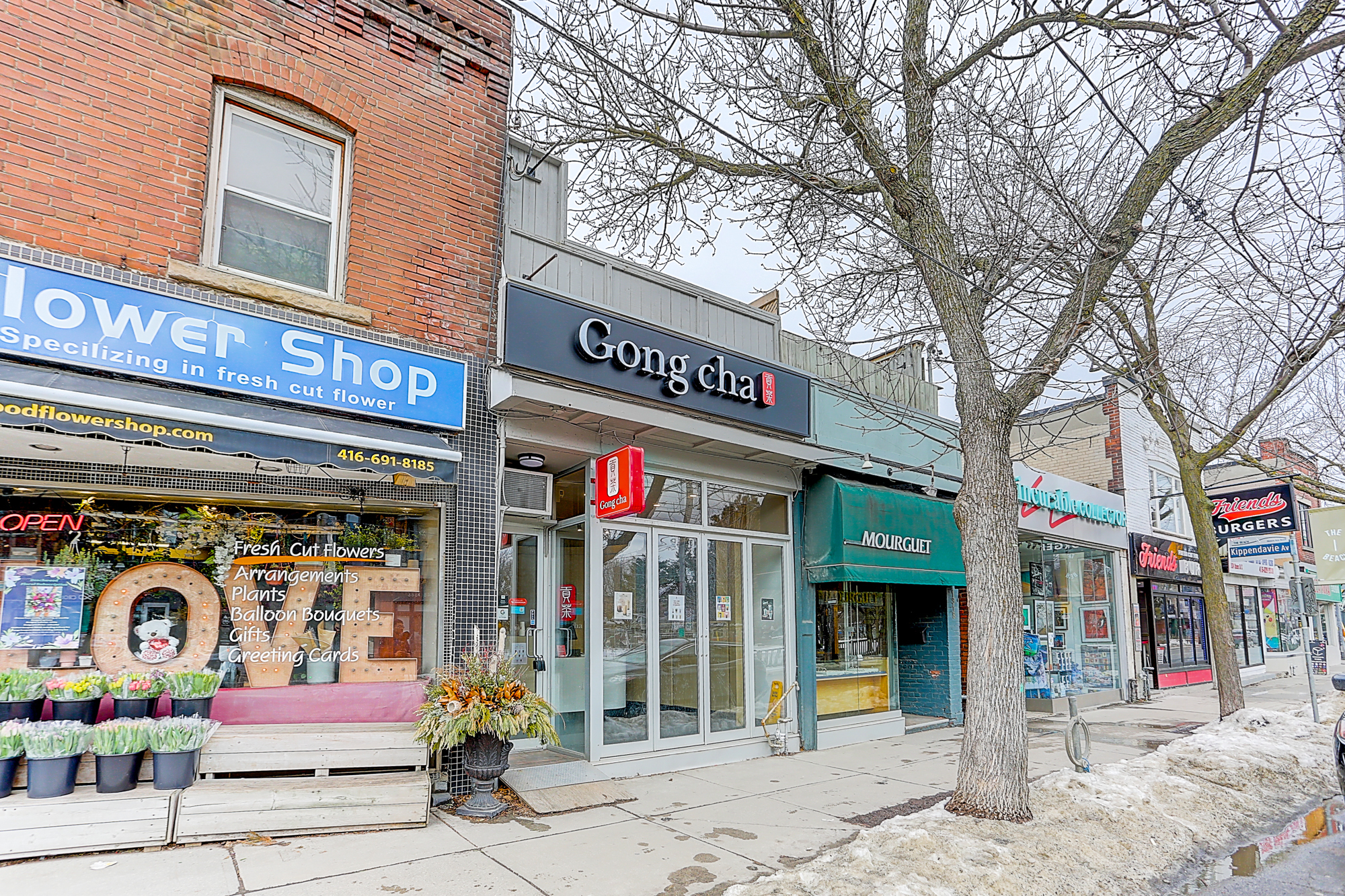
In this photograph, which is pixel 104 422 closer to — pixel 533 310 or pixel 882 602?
pixel 533 310

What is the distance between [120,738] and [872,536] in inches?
313

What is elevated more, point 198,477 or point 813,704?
point 198,477

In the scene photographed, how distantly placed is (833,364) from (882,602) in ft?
12.1

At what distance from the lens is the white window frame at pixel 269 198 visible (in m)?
6.22

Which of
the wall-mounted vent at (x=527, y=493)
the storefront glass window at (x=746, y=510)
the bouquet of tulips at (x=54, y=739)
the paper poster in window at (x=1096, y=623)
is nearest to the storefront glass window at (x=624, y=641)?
the wall-mounted vent at (x=527, y=493)

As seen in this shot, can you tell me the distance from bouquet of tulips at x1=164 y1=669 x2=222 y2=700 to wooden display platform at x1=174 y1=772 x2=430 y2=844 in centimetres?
64

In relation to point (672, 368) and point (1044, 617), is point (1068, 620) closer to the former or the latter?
point (1044, 617)

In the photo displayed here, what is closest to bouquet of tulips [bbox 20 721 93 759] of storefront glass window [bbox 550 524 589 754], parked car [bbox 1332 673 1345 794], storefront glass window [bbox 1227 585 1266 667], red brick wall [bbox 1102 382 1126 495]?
storefront glass window [bbox 550 524 589 754]

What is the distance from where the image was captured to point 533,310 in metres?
7.34

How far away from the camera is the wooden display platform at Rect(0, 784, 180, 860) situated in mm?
4812

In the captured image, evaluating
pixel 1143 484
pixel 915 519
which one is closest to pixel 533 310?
pixel 915 519

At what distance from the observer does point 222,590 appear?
6.32 meters

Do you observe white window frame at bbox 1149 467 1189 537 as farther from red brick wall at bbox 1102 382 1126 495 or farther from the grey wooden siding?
the grey wooden siding

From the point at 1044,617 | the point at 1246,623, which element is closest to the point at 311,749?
the point at 1044,617
